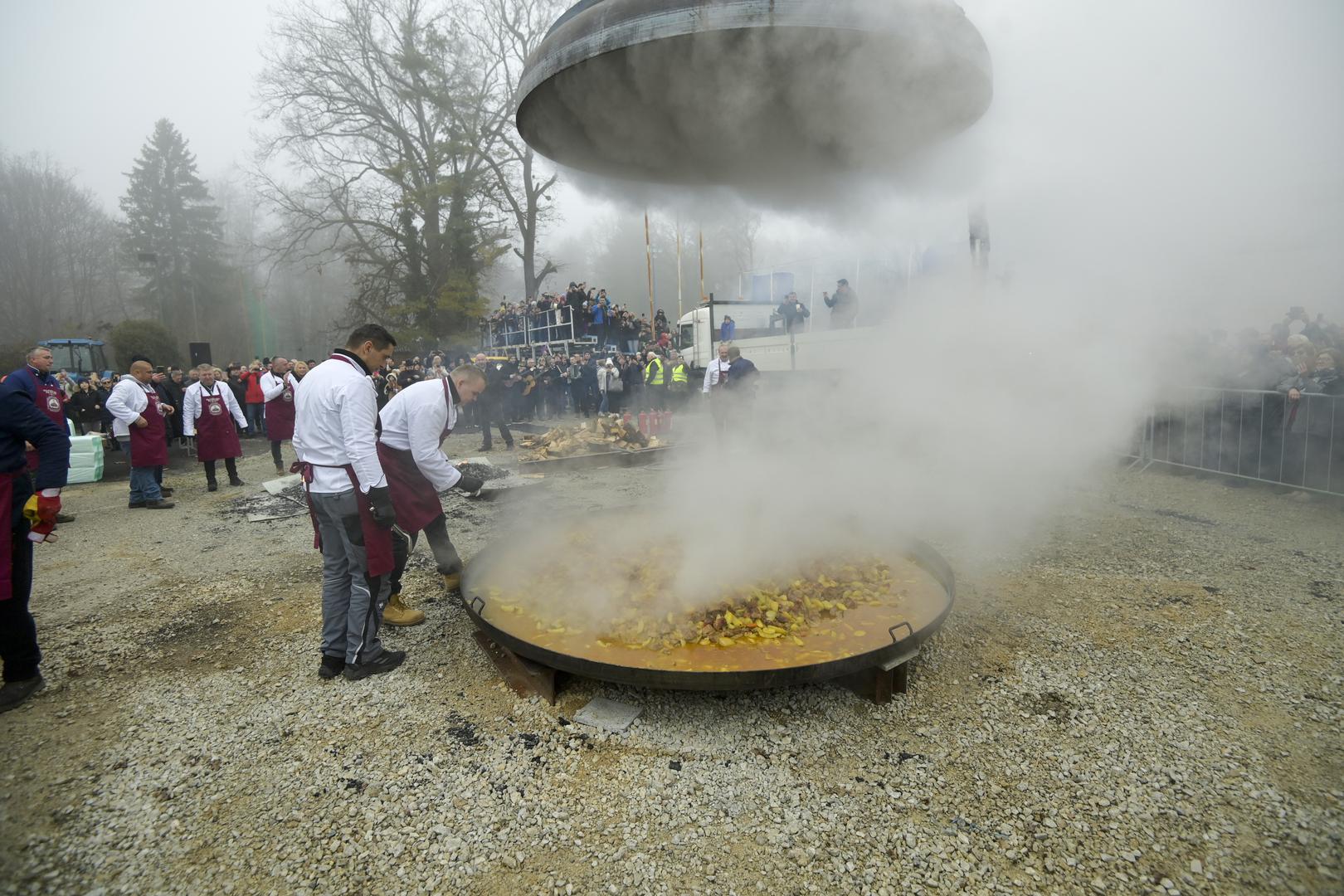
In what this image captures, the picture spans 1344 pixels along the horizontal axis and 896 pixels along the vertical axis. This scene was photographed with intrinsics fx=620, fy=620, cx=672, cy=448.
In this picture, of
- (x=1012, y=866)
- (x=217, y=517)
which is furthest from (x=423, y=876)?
(x=217, y=517)

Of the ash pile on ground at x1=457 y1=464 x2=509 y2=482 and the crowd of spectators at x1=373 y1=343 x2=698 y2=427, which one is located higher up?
the crowd of spectators at x1=373 y1=343 x2=698 y2=427

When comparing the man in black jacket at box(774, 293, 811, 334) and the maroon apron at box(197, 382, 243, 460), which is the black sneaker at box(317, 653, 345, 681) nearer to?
the maroon apron at box(197, 382, 243, 460)

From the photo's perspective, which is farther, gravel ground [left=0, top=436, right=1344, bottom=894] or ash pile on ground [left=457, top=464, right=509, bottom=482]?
ash pile on ground [left=457, top=464, right=509, bottom=482]

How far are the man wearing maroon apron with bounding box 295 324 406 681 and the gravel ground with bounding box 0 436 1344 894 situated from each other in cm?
26

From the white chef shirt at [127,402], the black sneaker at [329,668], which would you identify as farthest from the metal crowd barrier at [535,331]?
the black sneaker at [329,668]

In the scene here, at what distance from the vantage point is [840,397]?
19.6 feet

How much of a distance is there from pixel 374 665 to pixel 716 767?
7.27ft

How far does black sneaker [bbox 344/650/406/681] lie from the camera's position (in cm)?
371

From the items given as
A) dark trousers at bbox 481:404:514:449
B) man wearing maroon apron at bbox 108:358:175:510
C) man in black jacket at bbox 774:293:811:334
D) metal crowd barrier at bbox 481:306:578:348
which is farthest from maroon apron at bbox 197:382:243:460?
metal crowd barrier at bbox 481:306:578:348

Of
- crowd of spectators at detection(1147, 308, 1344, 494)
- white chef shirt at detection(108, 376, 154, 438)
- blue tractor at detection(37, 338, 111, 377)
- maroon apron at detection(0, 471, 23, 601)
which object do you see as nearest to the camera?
maroon apron at detection(0, 471, 23, 601)

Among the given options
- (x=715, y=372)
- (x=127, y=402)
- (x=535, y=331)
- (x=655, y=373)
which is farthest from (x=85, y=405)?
(x=715, y=372)

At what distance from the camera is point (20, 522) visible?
11.4 feet

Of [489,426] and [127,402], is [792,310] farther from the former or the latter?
[127,402]

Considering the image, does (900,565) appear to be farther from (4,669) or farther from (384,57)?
(384,57)
